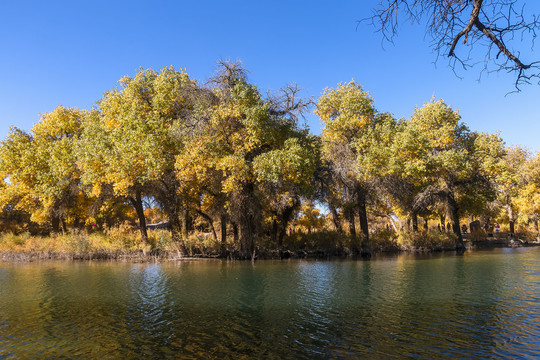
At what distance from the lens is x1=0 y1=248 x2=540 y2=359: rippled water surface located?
7.90 meters

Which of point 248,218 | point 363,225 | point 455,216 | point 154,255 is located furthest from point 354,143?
point 154,255

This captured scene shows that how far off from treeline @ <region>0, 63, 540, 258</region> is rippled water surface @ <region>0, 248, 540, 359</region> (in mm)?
9828

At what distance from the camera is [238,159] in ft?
80.2

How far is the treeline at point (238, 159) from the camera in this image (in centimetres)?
2582

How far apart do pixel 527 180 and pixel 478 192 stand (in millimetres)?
16350

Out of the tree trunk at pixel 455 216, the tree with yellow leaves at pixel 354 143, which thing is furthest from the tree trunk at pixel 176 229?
the tree trunk at pixel 455 216

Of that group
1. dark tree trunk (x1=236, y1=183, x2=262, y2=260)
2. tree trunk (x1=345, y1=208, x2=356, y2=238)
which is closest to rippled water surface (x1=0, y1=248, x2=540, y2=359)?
dark tree trunk (x1=236, y1=183, x2=262, y2=260)

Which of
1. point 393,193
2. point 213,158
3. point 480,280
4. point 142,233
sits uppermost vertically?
point 213,158

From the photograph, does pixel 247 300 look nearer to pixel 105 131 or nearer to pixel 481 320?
pixel 481 320

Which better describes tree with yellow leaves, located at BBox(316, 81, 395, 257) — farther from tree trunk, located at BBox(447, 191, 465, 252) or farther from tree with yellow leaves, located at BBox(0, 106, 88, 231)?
tree with yellow leaves, located at BBox(0, 106, 88, 231)

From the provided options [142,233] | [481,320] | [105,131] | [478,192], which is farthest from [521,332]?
[478,192]

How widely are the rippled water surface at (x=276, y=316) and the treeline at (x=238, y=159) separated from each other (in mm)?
9828

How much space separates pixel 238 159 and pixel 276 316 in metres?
15.0

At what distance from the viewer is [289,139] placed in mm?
26156
